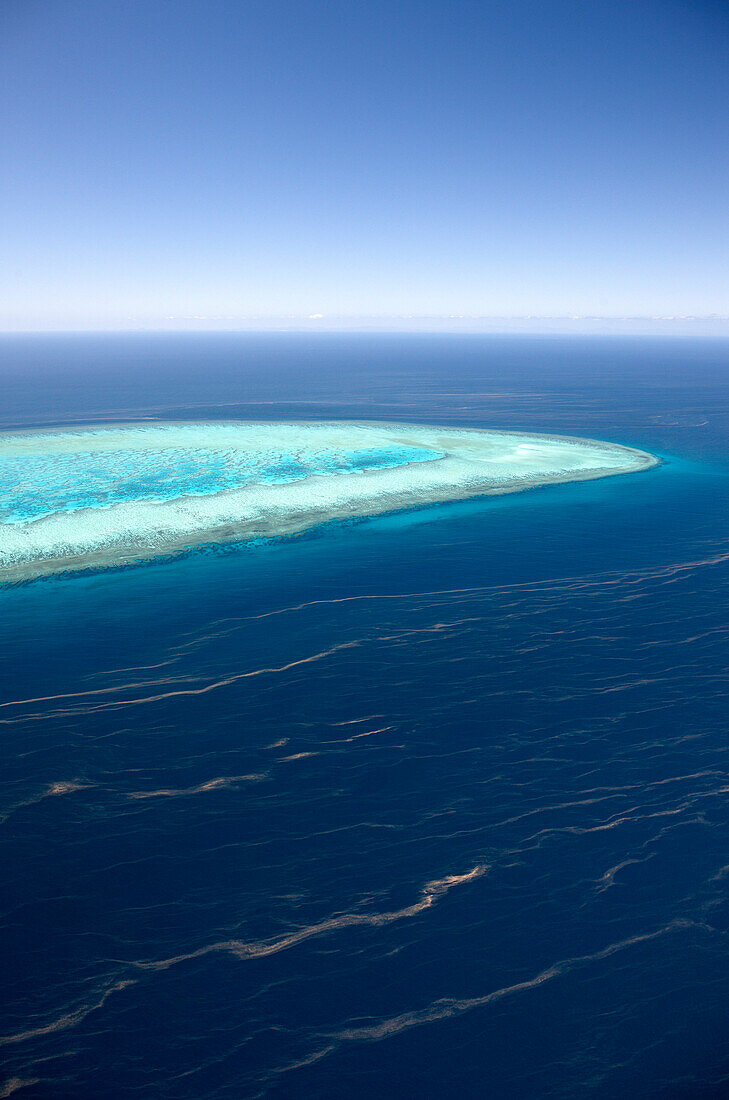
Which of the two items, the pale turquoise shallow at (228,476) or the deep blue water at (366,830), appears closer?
the deep blue water at (366,830)

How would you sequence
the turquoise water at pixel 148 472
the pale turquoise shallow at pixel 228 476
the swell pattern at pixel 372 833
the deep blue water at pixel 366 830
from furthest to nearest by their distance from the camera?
the turquoise water at pixel 148 472
the pale turquoise shallow at pixel 228 476
the swell pattern at pixel 372 833
the deep blue water at pixel 366 830

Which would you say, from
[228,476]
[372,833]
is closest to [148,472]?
[228,476]

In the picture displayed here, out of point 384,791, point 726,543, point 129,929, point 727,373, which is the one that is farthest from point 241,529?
point 727,373

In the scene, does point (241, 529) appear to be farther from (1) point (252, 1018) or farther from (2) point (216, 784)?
(1) point (252, 1018)

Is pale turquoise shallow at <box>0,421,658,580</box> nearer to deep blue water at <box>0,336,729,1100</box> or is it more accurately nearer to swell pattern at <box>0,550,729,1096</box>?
deep blue water at <box>0,336,729,1100</box>

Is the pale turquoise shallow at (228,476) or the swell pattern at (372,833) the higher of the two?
the pale turquoise shallow at (228,476)

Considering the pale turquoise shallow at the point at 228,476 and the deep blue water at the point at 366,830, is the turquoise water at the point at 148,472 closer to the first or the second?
the pale turquoise shallow at the point at 228,476

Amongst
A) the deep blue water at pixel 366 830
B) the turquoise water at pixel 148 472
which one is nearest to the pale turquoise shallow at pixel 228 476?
the turquoise water at pixel 148 472

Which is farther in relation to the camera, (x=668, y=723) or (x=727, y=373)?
(x=727, y=373)
